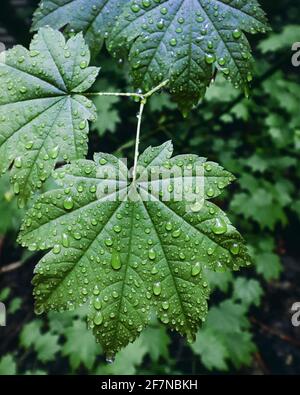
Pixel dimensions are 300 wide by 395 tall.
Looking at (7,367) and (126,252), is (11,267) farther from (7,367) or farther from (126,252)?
(126,252)

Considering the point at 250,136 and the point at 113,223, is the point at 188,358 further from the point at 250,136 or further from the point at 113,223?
the point at 113,223

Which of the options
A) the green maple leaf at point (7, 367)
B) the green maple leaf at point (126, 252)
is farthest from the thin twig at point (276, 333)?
the green maple leaf at point (126, 252)

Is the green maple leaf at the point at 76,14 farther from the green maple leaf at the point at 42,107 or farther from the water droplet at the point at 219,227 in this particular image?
the water droplet at the point at 219,227

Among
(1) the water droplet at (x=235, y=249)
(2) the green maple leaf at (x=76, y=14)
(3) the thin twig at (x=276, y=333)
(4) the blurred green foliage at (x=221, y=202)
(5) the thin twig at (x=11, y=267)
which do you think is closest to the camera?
(1) the water droplet at (x=235, y=249)

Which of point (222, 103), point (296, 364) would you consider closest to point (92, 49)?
point (222, 103)

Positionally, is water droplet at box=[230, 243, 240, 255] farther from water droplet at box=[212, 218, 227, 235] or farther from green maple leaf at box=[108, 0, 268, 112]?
green maple leaf at box=[108, 0, 268, 112]

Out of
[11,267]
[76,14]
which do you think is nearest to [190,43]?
[76,14]
